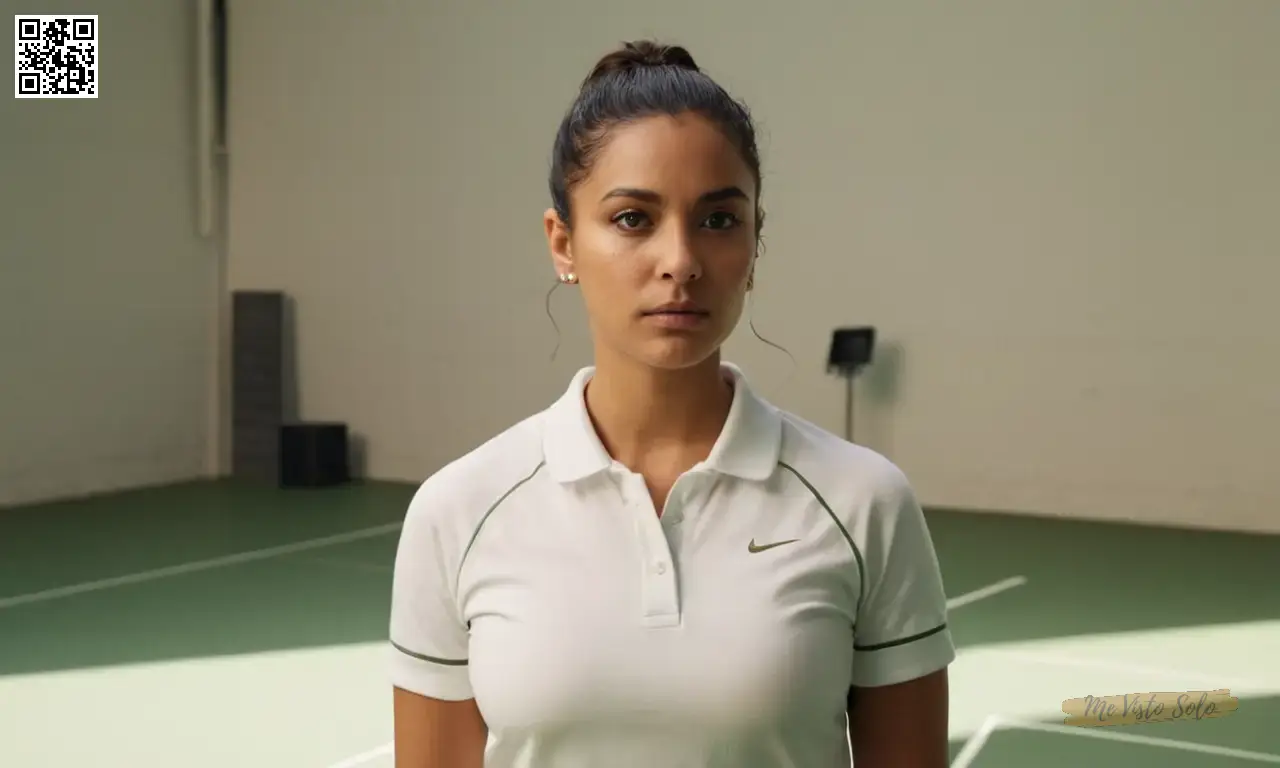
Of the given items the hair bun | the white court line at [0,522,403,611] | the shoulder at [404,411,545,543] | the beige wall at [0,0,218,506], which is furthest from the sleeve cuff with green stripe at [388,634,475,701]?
the beige wall at [0,0,218,506]

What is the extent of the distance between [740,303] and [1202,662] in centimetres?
349

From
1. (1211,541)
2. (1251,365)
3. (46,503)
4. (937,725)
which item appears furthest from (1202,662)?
(46,503)

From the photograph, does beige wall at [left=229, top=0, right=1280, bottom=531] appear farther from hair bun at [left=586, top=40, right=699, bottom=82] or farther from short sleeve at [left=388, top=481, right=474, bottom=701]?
short sleeve at [left=388, top=481, right=474, bottom=701]

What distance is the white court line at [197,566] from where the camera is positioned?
514 centimetres

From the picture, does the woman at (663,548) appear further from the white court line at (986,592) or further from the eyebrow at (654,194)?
the white court line at (986,592)

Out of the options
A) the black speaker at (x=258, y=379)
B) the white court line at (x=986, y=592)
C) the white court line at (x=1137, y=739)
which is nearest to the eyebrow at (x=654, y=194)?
the white court line at (x=1137, y=739)

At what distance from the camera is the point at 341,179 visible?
880cm

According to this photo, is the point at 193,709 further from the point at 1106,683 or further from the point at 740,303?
the point at 740,303

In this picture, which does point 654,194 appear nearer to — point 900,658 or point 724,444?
point 724,444

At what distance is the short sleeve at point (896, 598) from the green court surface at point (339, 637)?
2.17 metres

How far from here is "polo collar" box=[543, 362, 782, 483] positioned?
128cm

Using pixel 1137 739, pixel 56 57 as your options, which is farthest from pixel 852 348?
pixel 56 57

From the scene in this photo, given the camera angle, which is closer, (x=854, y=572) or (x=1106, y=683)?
(x=854, y=572)

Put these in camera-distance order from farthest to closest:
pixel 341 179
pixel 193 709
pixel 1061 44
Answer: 1. pixel 341 179
2. pixel 1061 44
3. pixel 193 709
